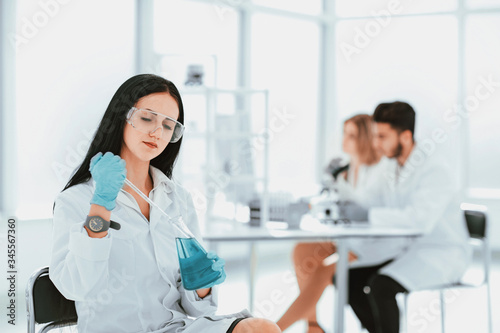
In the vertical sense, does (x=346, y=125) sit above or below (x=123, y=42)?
below

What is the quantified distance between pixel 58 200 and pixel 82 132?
8.78 feet

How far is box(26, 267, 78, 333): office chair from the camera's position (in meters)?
1.44

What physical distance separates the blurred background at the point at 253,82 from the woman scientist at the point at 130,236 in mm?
1298

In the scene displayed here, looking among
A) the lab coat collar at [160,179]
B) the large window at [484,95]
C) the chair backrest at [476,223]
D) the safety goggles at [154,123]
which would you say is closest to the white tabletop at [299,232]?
the chair backrest at [476,223]

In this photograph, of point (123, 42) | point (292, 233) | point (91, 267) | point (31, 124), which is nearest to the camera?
point (91, 267)

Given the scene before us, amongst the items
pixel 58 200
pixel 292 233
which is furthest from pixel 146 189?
pixel 292 233

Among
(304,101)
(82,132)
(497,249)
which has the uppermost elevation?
(304,101)

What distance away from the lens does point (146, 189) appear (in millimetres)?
1646

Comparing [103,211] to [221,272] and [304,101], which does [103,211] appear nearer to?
[221,272]

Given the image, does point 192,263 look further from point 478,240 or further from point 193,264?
point 478,240

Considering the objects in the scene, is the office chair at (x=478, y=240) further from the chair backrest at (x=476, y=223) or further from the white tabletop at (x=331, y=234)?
the white tabletop at (x=331, y=234)

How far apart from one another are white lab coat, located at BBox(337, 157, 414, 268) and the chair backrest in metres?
0.36

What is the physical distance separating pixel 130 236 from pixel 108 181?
0.24 metres

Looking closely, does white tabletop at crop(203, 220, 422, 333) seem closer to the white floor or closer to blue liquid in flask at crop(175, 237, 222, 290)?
the white floor
